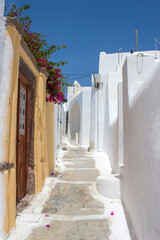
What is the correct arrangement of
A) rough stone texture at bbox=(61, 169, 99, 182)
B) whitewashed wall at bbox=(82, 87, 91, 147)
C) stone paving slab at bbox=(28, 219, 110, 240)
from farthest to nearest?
whitewashed wall at bbox=(82, 87, 91, 147) < rough stone texture at bbox=(61, 169, 99, 182) < stone paving slab at bbox=(28, 219, 110, 240)

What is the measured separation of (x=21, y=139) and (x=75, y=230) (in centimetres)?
181

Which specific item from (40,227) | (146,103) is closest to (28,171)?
(40,227)

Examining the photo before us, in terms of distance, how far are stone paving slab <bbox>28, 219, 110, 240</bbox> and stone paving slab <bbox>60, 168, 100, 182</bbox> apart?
226 centimetres

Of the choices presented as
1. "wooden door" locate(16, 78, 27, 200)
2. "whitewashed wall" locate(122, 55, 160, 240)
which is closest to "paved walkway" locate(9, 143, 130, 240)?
"wooden door" locate(16, 78, 27, 200)

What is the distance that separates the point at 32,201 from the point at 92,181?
6.08ft

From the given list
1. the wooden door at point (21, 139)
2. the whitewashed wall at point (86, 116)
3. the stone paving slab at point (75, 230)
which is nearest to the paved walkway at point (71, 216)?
the stone paving slab at point (75, 230)

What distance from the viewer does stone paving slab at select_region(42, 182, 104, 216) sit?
11.7ft

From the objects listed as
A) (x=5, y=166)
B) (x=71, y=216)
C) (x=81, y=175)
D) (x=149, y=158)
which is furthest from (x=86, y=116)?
(x=149, y=158)

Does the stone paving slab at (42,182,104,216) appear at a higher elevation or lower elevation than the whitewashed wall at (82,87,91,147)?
lower

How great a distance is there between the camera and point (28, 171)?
4.12 metres

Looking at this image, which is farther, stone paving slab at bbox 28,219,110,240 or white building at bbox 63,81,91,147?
white building at bbox 63,81,91,147

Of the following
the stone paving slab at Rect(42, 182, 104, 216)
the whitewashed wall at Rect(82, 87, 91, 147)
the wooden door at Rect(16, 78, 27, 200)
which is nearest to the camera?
the stone paving slab at Rect(42, 182, 104, 216)

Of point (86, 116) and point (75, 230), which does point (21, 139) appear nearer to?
point (75, 230)

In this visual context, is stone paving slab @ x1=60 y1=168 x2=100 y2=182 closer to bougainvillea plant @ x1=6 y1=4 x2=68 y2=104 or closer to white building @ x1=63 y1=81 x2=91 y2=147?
bougainvillea plant @ x1=6 y1=4 x2=68 y2=104
